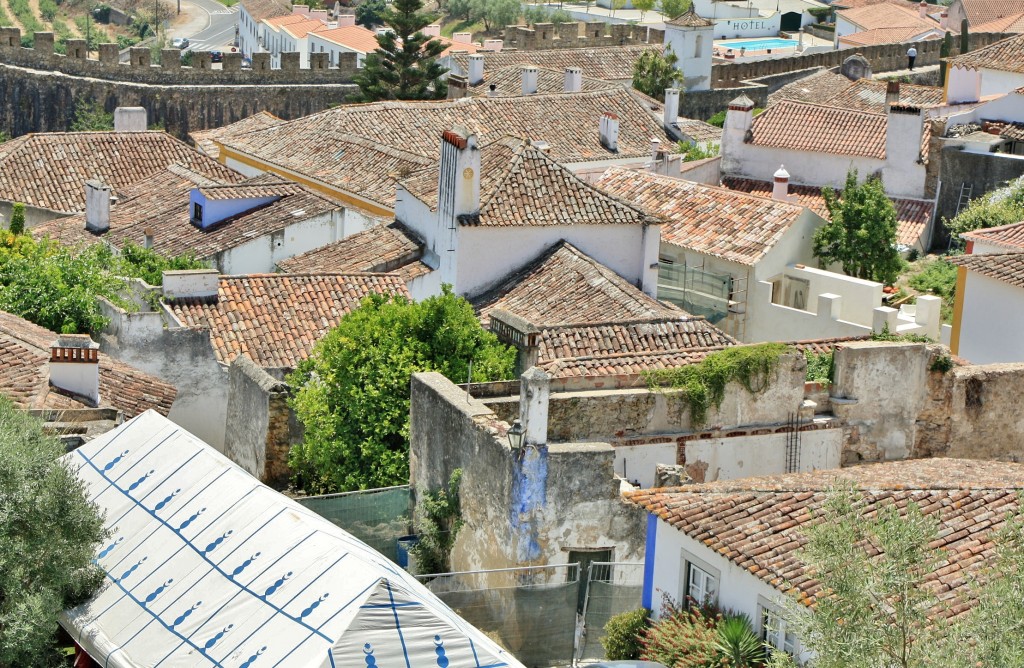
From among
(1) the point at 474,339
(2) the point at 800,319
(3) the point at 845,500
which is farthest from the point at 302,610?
(2) the point at 800,319

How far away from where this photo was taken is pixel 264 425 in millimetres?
22359

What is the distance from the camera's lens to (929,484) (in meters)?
16.8

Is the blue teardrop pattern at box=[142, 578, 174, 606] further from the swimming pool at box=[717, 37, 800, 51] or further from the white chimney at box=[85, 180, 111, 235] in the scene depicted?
the swimming pool at box=[717, 37, 800, 51]

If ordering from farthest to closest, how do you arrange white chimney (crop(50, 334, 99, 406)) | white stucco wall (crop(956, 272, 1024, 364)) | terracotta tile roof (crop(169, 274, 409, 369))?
white stucco wall (crop(956, 272, 1024, 364))
terracotta tile roof (crop(169, 274, 409, 369))
white chimney (crop(50, 334, 99, 406))

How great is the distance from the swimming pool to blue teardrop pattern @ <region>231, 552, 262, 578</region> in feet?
192

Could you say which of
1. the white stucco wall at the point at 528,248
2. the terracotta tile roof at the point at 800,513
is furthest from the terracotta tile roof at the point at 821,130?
the terracotta tile roof at the point at 800,513

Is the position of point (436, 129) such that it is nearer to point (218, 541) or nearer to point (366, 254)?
point (366, 254)

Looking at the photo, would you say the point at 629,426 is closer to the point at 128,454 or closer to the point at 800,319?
the point at 128,454

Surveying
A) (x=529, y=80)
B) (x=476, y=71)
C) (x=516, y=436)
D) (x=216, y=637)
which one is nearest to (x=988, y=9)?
(x=476, y=71)

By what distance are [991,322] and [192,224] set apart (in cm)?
1403

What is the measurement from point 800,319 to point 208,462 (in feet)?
46.6

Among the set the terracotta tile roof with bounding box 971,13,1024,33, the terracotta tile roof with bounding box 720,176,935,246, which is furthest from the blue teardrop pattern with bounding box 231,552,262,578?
the terracotta tile roof with bounding box 971,13,1024,33

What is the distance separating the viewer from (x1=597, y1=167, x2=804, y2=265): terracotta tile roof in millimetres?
31062

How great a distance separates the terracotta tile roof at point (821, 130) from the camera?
1474 inches
